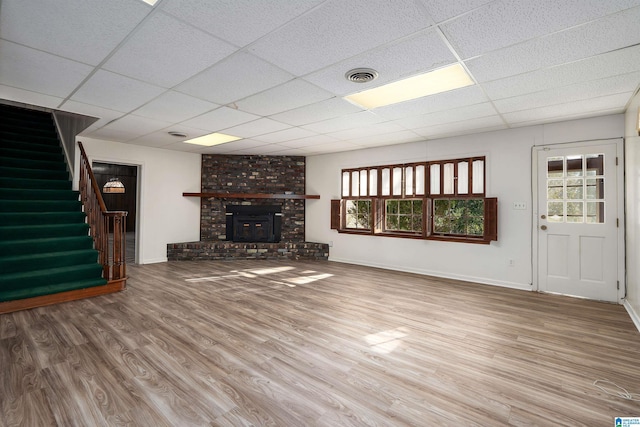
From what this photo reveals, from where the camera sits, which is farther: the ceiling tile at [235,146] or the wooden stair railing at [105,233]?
the ceiling tile at [235,146]

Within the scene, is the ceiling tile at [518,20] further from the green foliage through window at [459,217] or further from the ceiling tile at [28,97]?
the ceiling tile at [28,97]

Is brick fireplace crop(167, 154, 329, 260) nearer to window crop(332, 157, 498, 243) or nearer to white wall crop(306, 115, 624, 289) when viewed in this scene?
window crop(332, 157, 498, 243)

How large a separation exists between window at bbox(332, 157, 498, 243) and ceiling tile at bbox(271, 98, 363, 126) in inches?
90.9

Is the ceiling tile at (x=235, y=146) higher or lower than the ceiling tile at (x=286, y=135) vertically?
higher

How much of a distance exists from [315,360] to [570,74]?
3.44 m

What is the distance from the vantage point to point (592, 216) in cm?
422

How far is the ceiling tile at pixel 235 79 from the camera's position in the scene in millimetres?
2725

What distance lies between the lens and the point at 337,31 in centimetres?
223

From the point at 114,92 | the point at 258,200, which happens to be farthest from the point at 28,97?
the point at 258,200

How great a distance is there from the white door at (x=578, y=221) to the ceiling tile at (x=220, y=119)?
4350 mm

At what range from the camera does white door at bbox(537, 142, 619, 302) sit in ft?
13.4

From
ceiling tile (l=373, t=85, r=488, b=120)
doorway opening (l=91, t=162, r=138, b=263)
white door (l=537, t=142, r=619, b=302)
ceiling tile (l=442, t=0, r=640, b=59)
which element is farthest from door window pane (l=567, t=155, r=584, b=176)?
doorway opening (l=91, t=162, r=138, b=263)

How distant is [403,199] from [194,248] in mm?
4585

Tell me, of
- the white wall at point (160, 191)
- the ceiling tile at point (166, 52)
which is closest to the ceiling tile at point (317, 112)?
the ceiling tile at point (166, 52)
